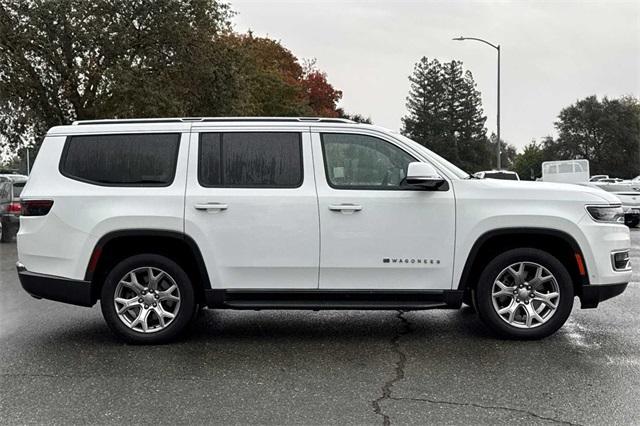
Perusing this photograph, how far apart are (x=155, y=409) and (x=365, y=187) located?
8.29ft

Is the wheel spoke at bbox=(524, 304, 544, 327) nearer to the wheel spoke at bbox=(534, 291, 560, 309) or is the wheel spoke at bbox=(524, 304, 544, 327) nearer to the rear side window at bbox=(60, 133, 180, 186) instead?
the wheel spoke at bbox=(534, 291, 560, 309)

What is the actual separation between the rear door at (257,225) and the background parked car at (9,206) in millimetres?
10815

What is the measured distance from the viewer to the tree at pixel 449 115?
91125 millimetres

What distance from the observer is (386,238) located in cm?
562

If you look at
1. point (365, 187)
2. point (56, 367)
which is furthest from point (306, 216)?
point (56, 367)

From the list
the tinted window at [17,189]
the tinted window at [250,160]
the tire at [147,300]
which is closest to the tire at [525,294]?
the tinted window at [250,160]

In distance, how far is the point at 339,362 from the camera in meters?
5.26

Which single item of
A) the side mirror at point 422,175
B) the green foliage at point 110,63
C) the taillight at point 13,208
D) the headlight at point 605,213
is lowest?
the taillight at point 13,208

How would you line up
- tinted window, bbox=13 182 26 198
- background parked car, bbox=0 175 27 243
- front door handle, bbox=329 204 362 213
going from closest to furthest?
front door handle, bbox=329 204 362 213, background parked car, bbox=0 175 27 243, tinted window, bbox=13 182 26 198

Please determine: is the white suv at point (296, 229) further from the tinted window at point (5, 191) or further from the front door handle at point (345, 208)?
the tinted window at point (5, 191)

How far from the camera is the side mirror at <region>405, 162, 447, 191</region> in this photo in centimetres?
545

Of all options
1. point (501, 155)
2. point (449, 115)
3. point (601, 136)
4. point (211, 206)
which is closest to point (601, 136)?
point (601, 136)

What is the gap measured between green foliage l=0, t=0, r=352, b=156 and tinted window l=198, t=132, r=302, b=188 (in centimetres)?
1713

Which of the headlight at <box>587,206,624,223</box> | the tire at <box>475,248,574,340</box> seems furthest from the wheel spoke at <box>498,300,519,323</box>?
the headlight at <box>587,206,624,223</box>
